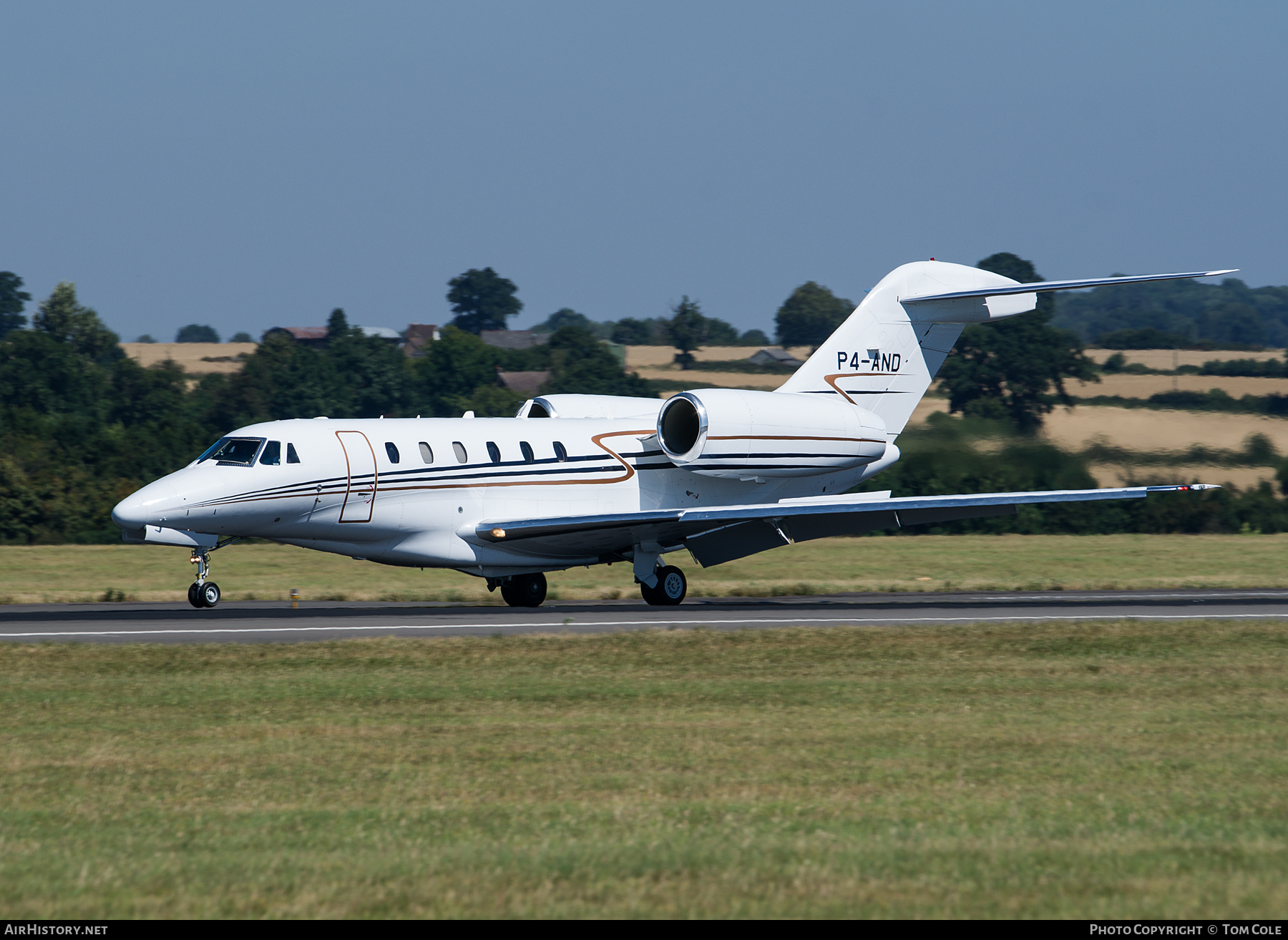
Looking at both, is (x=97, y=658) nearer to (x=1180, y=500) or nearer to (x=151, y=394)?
(x=1180, y=500)

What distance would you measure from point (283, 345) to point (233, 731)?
7871cm

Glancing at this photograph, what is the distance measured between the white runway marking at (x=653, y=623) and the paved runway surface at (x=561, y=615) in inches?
1.0

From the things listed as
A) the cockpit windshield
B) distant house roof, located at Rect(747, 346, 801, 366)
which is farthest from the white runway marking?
distant house roof, located at Rect(747, 346, 801, 366)

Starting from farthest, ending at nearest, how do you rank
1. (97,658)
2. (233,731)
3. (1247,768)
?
(97,658) → (233,731) → (1247,768)

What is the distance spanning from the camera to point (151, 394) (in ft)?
230

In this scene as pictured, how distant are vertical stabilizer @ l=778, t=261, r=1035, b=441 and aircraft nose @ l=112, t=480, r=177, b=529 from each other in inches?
505

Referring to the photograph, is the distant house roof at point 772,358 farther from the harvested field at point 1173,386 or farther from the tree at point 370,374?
the harvested field at point 1173,386

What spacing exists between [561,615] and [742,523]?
4451 millimetres

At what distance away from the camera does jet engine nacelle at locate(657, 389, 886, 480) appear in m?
27.5

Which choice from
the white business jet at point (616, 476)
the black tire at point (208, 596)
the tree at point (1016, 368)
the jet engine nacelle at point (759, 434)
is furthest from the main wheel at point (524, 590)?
the tree at point (1016, 368)

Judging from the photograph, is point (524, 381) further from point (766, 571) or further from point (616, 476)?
point (616, 476)

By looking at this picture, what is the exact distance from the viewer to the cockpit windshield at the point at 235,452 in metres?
23.7

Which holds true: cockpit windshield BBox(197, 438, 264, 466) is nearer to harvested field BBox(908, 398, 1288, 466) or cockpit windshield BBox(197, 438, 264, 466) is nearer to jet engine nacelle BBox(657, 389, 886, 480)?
jet engine nacelle BBox(657, 389, 886, 480)
